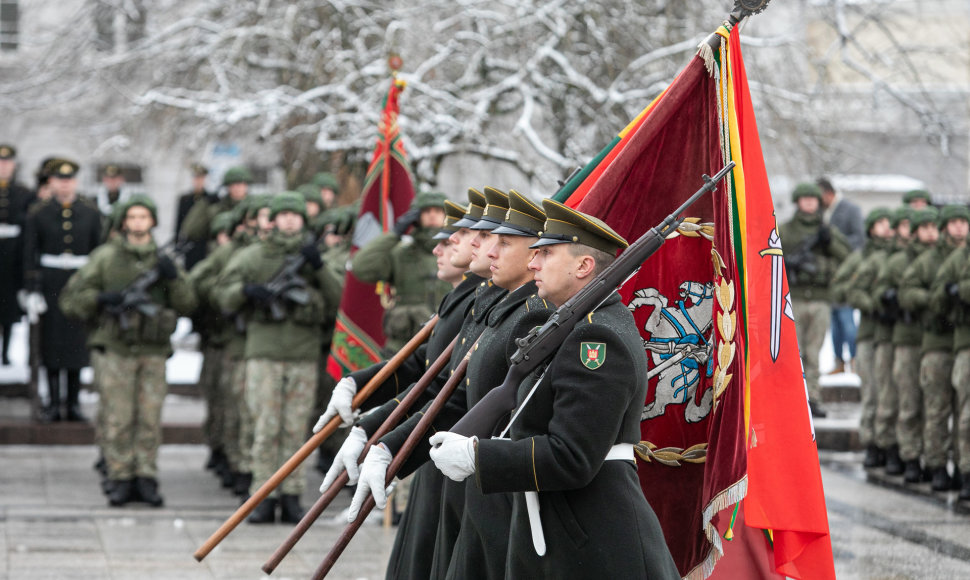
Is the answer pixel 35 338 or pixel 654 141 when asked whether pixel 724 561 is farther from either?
pixel 35 338

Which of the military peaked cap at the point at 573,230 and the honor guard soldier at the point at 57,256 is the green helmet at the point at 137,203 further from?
the military peaked cap at the point at 573,230

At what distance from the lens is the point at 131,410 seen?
32.4ft

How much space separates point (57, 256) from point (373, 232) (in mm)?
3739

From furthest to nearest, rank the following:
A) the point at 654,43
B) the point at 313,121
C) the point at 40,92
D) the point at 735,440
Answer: the point at 40,92
the point at 313,121
the point at 654,43
the point at 735,440

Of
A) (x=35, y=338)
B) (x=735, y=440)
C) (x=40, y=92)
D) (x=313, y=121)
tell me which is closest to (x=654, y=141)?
(x=735, y=440)

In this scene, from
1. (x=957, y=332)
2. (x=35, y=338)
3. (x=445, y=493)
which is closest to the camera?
(x=445, y=493)

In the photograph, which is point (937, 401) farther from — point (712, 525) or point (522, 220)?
point (522, 220)

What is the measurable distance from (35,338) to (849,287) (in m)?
6.98

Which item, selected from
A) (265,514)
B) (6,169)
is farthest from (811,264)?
(6,169)

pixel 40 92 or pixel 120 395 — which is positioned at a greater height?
pixel 40 92

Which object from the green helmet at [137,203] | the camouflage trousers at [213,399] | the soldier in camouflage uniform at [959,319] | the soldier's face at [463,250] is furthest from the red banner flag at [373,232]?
the soldier in camouflage uniform at [959,319]

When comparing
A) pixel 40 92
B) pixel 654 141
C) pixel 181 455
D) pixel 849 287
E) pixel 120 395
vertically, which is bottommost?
pixel 181 455

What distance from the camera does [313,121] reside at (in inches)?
655

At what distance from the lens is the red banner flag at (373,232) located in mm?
9453
